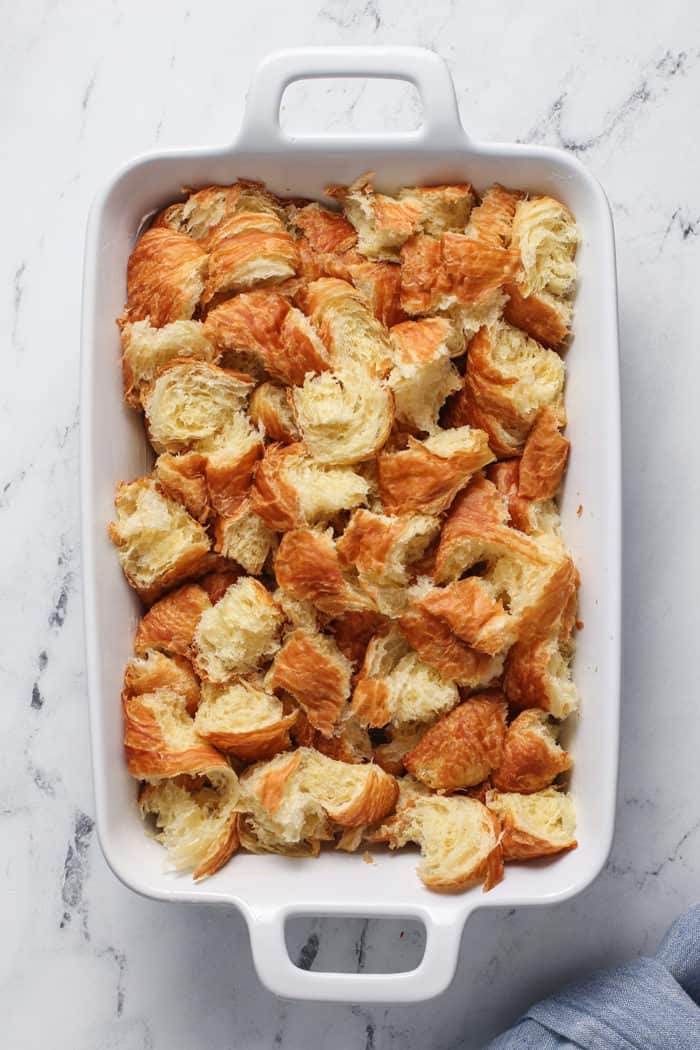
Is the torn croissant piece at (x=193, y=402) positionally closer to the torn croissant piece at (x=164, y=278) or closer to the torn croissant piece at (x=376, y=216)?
the torn croissant piece at (x=164, y=278)

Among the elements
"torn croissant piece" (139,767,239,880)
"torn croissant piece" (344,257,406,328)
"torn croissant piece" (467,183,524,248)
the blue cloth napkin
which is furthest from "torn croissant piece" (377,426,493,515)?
the blue cloth napkin

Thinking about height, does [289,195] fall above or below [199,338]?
above

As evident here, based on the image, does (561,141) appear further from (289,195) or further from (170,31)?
(170,31)

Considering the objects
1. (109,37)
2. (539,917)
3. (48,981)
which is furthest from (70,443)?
(539,917)

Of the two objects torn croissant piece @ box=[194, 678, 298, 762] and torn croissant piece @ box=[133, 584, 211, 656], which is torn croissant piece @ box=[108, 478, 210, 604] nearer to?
torn croissant piece @ box=[133, 584, 211, 656]

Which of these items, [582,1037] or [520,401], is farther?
[582,1037]

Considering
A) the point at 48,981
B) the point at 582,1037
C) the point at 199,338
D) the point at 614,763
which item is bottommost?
the point at 48,981

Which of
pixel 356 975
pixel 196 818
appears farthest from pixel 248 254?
pixel 356 975

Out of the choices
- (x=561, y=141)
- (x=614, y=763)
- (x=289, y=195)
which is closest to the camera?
(x=614, y=763)
